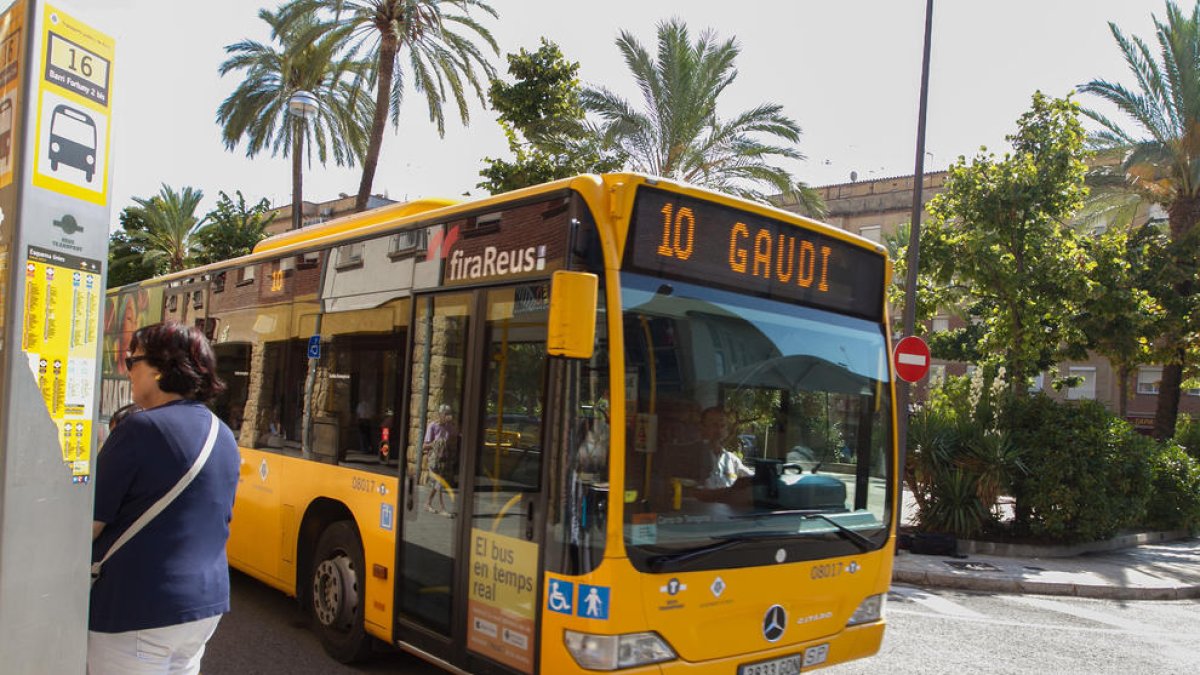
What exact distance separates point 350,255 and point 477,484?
2.23 m

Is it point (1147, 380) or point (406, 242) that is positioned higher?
point (406, 242)

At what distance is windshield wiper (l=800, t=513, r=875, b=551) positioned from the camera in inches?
193

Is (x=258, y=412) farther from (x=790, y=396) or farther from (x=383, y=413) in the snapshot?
(x=790, y=396)

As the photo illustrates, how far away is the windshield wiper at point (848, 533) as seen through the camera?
A: 489 centimetres

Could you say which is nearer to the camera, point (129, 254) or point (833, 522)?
point (833, 522)

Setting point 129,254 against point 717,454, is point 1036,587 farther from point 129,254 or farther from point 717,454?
point 129,254

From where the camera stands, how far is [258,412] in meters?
7.11

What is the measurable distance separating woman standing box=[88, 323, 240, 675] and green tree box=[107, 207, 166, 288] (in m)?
34.4

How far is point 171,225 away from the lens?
3319cm

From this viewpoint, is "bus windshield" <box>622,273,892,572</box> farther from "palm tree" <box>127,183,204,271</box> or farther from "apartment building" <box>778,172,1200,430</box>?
"apartment building" <box>778,172,1200,430</box>

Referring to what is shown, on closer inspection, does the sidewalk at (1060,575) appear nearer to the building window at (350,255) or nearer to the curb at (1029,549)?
the curb at (1029,549)

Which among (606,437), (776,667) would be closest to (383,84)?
(606,437)

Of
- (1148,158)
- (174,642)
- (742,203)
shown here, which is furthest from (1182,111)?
(174,642)

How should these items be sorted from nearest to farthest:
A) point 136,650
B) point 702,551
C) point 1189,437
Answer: point 136,650
point 702,551
point 1189,437
